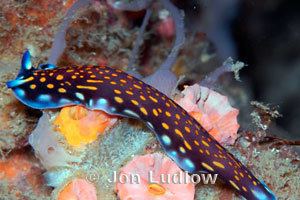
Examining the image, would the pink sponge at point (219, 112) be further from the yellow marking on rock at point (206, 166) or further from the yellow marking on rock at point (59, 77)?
the yellow marking on rock at point (59, 77)

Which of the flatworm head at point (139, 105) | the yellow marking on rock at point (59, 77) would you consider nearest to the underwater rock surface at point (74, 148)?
the flatworm head at point (139, 105)

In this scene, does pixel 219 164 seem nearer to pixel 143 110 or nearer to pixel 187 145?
pixel 187 145

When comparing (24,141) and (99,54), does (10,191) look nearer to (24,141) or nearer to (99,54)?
(24,141)

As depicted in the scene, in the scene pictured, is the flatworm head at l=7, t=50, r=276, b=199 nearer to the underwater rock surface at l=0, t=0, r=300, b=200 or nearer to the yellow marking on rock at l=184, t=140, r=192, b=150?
the yellow marking on rock at l=184, t=140, r=192, b=150

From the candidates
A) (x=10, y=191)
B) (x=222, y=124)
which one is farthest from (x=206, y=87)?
(x=10, y=191)

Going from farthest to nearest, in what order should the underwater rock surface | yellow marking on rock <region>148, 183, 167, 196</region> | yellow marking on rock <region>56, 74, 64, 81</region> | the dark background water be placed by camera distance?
the dark background water
the underwater rock surface
yellow marking on rock <region>56, 74, 64, 81</region>
yellow marking on rock <region>148, 183, 167, 196</region>

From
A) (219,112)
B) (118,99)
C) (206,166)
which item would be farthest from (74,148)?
(219,112)

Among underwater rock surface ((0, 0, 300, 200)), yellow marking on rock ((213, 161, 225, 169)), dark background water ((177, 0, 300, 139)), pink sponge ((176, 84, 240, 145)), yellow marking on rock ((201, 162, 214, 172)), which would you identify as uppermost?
dark background water ((177, 0, 300, 139))

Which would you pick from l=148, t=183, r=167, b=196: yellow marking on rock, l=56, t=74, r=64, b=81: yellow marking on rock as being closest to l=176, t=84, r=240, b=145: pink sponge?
l=148, t=183, r=167, b=196: yellow marking on rock

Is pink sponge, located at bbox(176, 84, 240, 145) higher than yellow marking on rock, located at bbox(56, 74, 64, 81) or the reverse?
higher
